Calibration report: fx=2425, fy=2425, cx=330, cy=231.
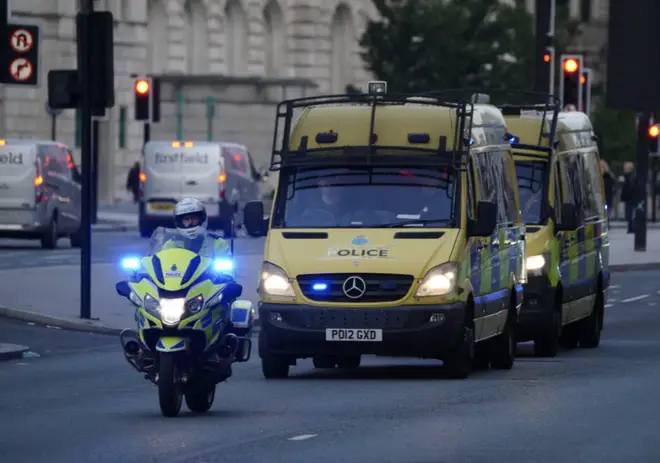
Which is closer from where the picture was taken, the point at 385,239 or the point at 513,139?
the point at 385,239

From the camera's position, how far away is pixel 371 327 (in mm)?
18500

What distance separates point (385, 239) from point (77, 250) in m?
25.4

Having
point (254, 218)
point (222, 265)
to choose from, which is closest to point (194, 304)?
point (222, 265)

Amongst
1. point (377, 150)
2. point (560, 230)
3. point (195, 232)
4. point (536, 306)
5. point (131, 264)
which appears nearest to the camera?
point (131, 264)

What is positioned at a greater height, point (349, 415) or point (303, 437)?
point (303, 437)

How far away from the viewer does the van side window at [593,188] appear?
2578cm

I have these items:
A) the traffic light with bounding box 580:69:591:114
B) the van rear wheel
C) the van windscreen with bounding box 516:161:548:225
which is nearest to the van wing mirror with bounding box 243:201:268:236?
the van windscreen with bounding box 516:161:548:225

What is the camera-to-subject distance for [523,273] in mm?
22219

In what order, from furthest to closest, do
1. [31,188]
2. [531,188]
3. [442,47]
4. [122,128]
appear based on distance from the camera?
[122,128], [442,47], [31,188], [531,188]

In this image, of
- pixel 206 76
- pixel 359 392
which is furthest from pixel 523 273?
Result: pixel 206 76

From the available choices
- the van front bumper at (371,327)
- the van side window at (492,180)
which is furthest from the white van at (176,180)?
the van front bumper at (371,327)

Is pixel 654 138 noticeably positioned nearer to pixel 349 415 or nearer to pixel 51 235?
pixel 51 235

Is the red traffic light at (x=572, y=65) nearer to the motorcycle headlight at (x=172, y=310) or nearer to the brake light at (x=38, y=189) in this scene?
the brake light at (x=38, y=189)

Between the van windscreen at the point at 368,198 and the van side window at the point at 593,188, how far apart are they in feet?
19.9
